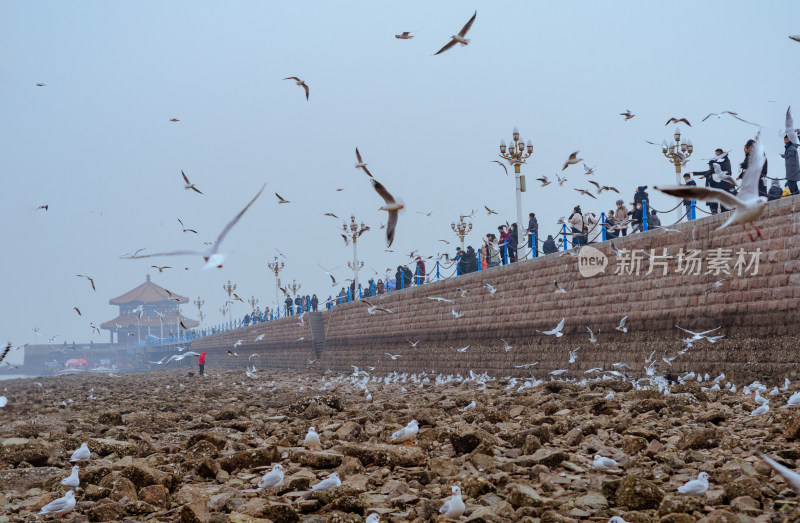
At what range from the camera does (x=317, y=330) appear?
3888 centimetres

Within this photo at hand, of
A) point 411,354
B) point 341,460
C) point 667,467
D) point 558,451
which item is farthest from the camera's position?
point 411,354

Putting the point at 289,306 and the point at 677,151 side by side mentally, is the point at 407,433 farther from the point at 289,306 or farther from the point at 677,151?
the point at 289,306

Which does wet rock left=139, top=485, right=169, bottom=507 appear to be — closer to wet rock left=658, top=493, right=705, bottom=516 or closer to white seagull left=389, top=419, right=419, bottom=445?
white seagull left=389, top=419, right=419, bottom=445

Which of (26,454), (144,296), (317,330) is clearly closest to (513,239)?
(26,454)

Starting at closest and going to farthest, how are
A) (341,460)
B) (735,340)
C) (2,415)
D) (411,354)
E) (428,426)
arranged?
(341,460) → (428,426) → (735,340) → (2,415) → (411,354)

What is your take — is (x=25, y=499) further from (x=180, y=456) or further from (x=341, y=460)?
(x=341, y=460)

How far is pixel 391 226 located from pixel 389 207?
14 centimetres

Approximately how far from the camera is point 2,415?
50.2ft

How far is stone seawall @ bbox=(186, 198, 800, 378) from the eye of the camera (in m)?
11.0

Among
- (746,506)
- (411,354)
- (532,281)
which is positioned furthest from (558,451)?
(411,354)

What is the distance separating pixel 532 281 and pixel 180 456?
1246 cm

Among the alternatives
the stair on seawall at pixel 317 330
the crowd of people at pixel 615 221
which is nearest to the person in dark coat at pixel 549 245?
the crowd of people at pixel 615 221

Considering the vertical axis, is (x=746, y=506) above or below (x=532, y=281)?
below

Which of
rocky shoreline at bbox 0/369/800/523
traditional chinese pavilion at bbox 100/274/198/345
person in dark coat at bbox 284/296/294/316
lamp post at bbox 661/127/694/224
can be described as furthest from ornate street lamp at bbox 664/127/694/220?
traditional chinese pavilion at bbox 100/274/198/345
